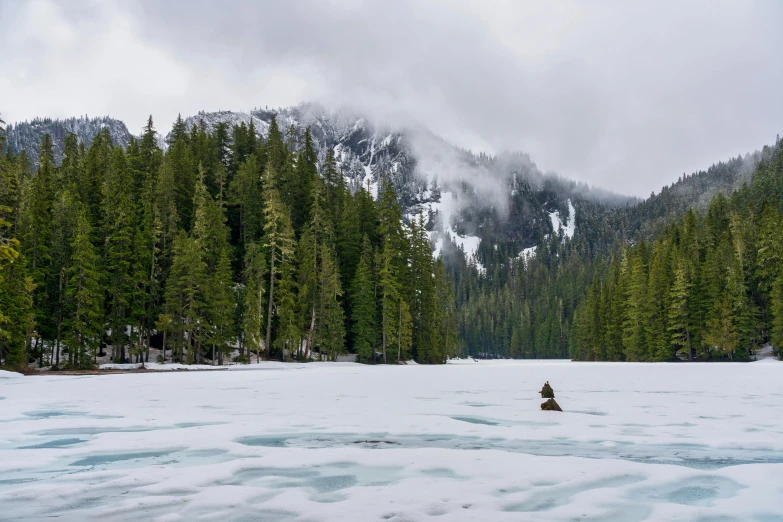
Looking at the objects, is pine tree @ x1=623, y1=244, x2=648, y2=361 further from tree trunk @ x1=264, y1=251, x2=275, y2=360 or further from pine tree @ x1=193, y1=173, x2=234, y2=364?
pine tree @ x1=193, y1=173, x2=234, y2=364

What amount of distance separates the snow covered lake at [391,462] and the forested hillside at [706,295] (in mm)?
56361

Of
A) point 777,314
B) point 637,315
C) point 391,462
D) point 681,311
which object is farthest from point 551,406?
point 637,315

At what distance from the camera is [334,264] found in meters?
54.5

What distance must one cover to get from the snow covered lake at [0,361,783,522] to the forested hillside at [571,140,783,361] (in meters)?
56.4

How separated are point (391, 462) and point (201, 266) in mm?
39277

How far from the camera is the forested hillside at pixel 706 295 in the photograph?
6191 cm

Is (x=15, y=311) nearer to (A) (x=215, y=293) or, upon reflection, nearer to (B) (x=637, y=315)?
(A) (x=215, y=293)

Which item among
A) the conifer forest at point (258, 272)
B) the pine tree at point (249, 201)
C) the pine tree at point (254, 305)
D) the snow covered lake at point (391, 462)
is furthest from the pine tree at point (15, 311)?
the pine tree at point (249, 201)

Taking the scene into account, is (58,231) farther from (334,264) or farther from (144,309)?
(334,264)

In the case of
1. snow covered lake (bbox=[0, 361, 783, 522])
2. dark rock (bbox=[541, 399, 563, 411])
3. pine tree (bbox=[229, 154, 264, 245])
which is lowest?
dark rock (bbox=[541, 399, 563, 411])

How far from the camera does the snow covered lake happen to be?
5.32m

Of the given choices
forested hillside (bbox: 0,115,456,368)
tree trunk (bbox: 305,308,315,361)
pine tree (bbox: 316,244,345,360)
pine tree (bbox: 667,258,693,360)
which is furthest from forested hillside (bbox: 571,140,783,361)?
tree trunk (bbox: 305,308,315,361)

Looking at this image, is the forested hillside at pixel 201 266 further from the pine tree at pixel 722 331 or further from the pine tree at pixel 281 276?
the pine tree at pixel 722 331

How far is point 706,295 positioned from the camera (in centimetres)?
6569
